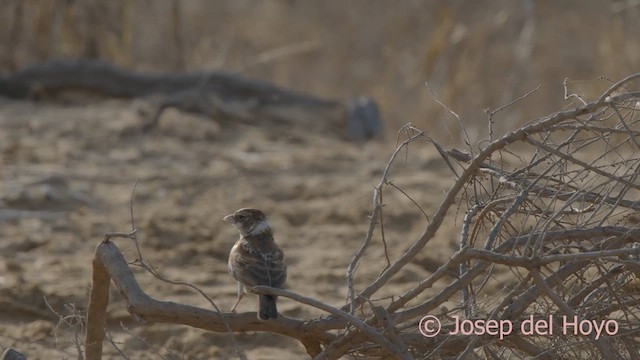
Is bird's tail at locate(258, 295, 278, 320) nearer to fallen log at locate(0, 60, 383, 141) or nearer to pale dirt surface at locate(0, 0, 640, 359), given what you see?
pale dirt surface at locate(0, 0, 640, 359)

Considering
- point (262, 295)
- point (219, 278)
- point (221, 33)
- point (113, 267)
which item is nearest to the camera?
point (113, 267)

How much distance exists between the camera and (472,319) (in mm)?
4266

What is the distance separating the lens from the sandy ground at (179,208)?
6145mm

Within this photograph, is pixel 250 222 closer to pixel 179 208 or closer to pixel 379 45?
pixel 179 208

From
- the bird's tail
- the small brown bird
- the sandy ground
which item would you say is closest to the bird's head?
the small brown bird

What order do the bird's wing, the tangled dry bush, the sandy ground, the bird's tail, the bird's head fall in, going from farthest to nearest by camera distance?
the sandy ground → the bird's head → the bird's wing → the bird's tail → the tangled dry bush

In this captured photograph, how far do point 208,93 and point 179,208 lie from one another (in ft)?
8.21

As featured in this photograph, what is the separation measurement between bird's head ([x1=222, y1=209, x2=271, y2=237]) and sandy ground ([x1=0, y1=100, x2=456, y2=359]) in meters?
0.61

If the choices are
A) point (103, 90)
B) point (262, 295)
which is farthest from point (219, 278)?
point (103, 90)

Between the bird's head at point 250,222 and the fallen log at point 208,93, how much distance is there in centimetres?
504

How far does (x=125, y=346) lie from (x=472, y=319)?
6.78 feet

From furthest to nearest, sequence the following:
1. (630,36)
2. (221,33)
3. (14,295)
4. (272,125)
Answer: (221,33) → (630,36) → (272,125) → (14,295)

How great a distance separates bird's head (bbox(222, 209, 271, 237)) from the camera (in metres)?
5.26

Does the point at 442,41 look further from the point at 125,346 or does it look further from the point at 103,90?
the point at 125,346
